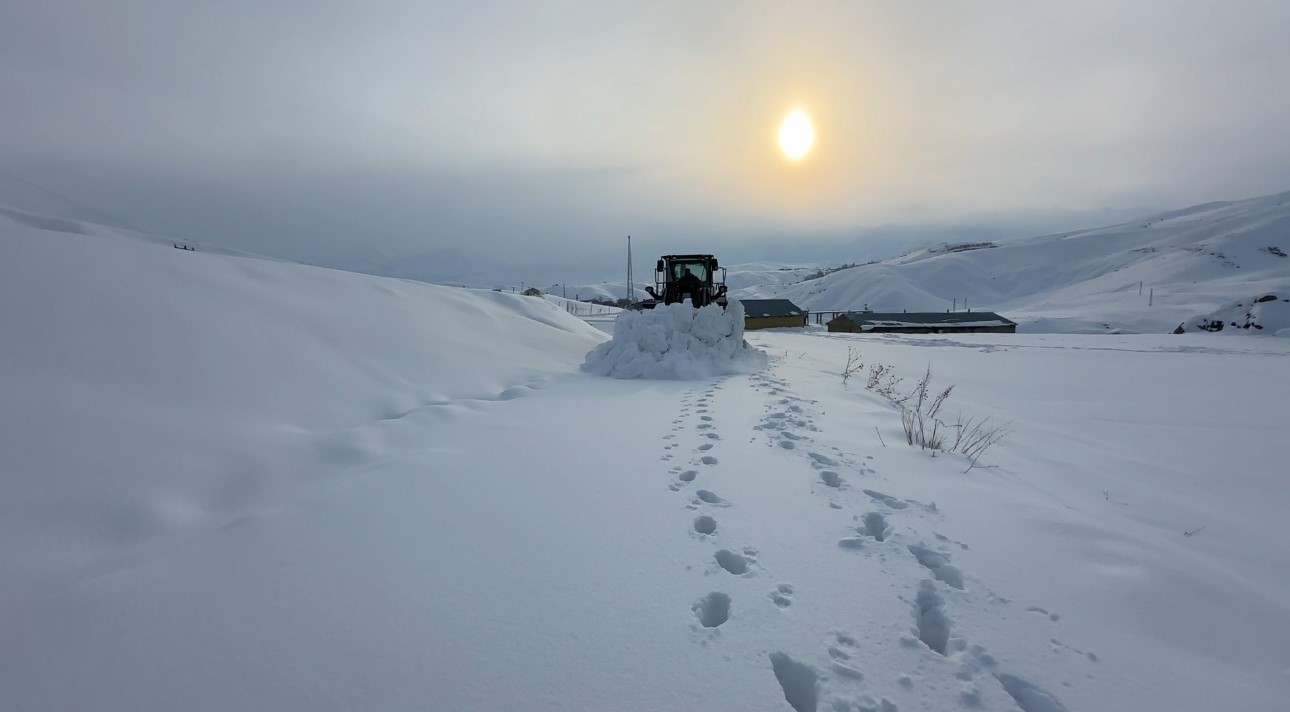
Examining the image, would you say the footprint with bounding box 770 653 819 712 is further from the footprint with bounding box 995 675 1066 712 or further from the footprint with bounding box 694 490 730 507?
the footprint with bounding box 694 490 730 507

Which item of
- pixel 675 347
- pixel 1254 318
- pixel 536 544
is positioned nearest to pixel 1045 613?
pixel 536 544

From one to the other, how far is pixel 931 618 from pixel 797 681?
632 millimetres

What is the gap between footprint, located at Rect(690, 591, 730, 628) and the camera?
1815mm

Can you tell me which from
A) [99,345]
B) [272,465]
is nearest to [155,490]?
[272,465]

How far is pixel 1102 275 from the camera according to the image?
63.2 meters

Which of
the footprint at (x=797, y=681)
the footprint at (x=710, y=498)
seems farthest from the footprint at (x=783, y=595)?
the footprint at (x=710, y=498)

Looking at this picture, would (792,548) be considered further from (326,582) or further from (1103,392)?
(1103,392)

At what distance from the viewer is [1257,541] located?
110 inches

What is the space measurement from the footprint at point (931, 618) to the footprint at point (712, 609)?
0.65 meters

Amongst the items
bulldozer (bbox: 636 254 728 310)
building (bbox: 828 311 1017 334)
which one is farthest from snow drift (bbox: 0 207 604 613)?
building (bbox: 828 311 1017 334)

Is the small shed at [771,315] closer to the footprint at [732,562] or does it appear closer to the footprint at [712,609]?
the footprint at [732,562]

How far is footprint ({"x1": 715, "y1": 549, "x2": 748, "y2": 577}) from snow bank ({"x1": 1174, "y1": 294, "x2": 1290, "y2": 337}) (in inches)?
1002

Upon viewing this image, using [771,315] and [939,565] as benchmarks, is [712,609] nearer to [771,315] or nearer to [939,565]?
[939,565]

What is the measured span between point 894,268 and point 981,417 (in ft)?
256
